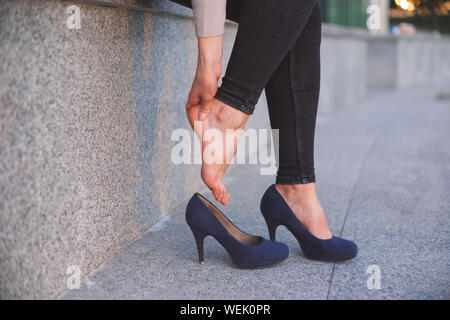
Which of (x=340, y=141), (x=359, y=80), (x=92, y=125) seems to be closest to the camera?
(x=92, y=125)

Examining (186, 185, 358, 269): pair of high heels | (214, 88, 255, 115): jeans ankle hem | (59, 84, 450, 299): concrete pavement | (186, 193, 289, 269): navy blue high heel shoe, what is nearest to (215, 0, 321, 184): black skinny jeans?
(214, 88, 255, 115): jeans ankle hem

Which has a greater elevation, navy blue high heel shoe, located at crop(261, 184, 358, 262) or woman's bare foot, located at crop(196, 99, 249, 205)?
woman's bare foot, located at crop(196, 99, 249, 205)

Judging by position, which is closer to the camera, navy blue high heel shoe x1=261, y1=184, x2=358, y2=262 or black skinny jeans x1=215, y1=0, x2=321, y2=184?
black skinny jeans x1=215, y1=0, x2=321, y2=184

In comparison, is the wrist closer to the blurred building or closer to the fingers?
the fingers

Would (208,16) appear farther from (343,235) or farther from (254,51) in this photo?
(343,235)

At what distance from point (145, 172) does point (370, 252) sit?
0.89 meters

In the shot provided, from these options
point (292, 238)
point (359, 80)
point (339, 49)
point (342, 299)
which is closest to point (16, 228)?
point (342, 299)

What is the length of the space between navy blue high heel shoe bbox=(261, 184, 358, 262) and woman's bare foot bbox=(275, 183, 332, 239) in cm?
2

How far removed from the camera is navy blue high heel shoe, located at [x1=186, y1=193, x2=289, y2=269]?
172 cm

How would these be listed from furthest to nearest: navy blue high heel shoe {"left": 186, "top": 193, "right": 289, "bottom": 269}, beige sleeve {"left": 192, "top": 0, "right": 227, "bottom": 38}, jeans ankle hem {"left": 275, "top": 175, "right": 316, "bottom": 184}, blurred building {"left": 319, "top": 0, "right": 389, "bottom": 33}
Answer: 1. blurred building {"left": 319, "top": 0, "right": 389, "bottom": 33}
2. jeans ankle hem {"left": 275, "top": 175, "right": 316, "bottom": 184}
3. navy blue high heel shoe {"left": 186, "top": 193, "right": 289, "bottom": 269}
4. beige sleeve {"left": 192, "top": 0, "right": 227, "bottom": 38}

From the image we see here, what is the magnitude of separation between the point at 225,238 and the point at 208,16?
0.67m

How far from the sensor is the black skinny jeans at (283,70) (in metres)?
1.59

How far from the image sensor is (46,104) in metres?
1.43
